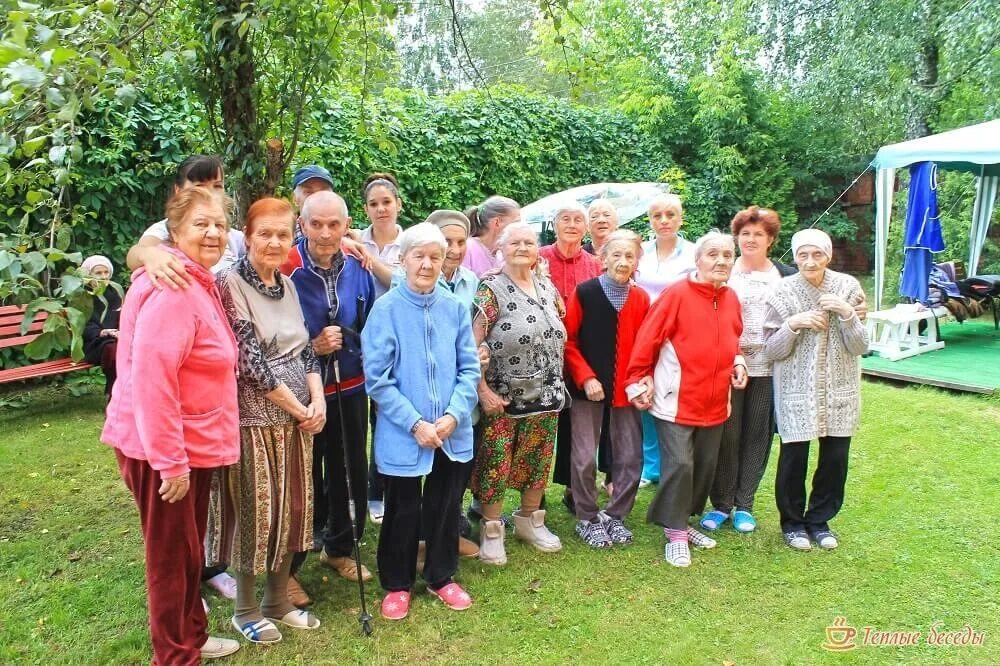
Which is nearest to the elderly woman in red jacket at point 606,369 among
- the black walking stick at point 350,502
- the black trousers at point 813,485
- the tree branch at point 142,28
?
the black trousers at point 813,485

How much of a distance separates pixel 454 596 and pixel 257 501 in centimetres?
100

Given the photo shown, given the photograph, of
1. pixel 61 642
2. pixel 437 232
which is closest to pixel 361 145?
pixel 437 232

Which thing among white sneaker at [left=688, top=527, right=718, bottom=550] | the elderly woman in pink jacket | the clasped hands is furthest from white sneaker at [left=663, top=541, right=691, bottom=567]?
the elderly woman in pink jacket

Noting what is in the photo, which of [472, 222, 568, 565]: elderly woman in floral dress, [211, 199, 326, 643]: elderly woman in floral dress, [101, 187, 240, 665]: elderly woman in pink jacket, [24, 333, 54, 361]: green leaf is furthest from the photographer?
[472, 222, 568, 565]: elderly woman in floral dress

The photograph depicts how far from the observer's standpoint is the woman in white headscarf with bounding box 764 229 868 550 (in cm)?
344

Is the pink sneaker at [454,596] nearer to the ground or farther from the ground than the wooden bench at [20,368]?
nearer to the ground

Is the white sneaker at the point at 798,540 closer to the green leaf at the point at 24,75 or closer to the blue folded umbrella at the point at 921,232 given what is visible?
the green leaf at the point at 24,75

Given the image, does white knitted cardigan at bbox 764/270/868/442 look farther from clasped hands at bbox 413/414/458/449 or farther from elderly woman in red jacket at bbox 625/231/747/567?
clasped hands at bbox 413/414/458/449

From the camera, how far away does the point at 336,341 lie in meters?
2.94

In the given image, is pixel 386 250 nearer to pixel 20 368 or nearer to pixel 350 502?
pixel 350 502

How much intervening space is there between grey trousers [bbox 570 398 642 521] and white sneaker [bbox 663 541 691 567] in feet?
1.04

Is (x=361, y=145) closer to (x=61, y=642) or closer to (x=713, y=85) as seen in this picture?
(x=61, y=642)

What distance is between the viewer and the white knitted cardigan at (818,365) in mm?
3475

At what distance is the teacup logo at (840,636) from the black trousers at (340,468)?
81.5 inches
